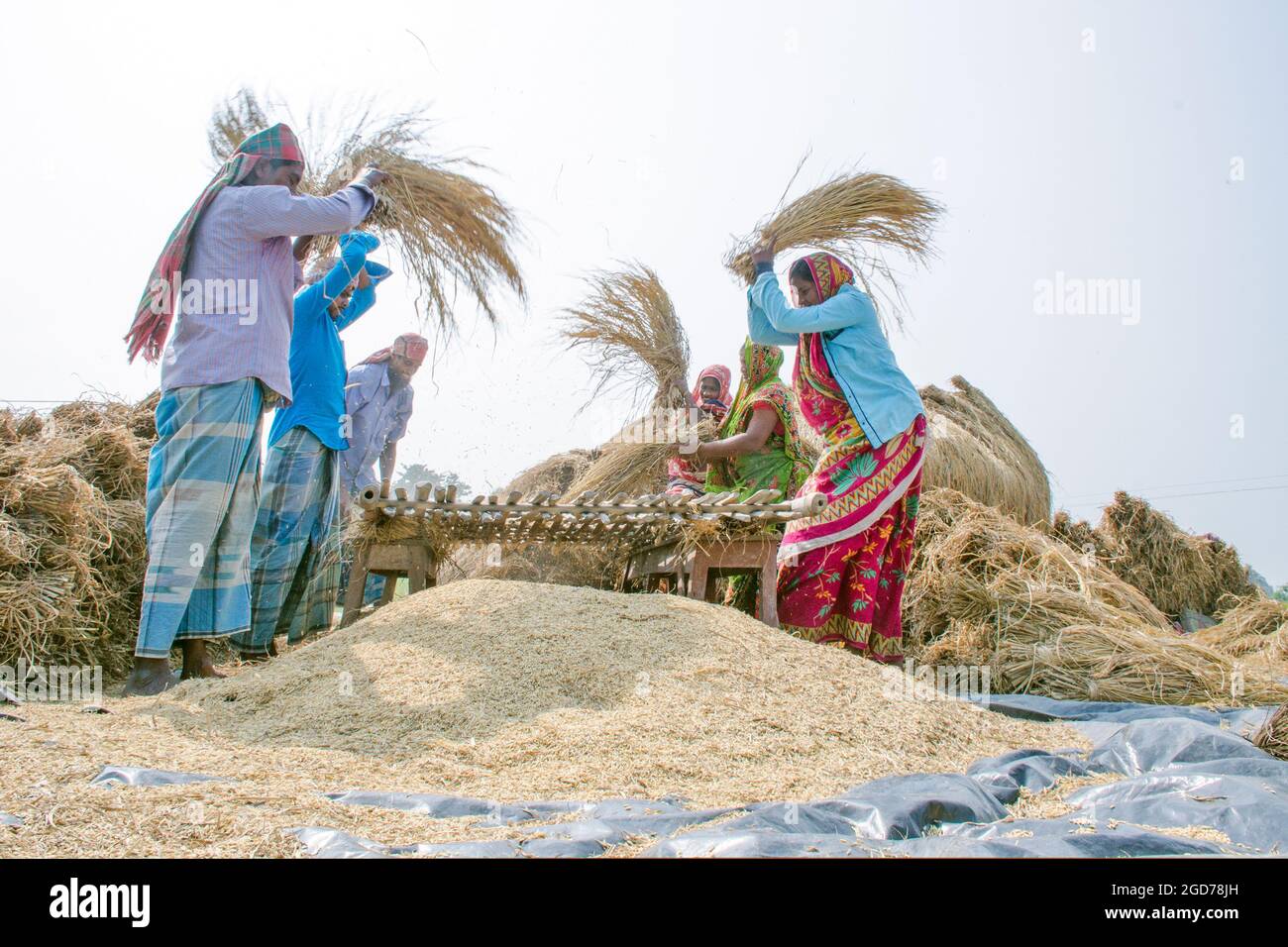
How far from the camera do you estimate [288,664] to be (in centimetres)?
295

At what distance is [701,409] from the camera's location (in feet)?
16.7

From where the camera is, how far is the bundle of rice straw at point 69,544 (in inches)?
130

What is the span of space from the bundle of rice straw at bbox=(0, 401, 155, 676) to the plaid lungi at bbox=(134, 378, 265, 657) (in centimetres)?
57

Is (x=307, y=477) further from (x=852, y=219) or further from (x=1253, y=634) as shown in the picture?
(x=1253, y=634)

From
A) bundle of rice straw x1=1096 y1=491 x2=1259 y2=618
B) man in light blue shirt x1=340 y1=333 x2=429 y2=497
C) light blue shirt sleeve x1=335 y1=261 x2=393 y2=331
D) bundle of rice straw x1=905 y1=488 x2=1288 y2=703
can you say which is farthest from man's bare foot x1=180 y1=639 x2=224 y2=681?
bundle of rice straw x1=1096 y1=491 x2=1259 y2=618

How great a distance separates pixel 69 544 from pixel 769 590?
8.99 feet

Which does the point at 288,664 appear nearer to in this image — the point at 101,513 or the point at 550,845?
the point at 101,513

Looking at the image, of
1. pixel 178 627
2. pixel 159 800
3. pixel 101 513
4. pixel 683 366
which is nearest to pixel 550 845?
pixel 159 800

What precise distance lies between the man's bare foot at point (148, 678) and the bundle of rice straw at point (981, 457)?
4.55m

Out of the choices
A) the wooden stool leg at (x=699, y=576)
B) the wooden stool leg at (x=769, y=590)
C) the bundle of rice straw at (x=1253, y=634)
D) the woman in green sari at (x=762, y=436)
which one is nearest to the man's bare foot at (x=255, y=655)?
the wooden stool leg at (x=699, y=576)

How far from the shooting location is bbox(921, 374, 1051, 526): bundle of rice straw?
6375mm

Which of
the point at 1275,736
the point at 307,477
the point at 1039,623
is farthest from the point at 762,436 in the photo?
the point at 1275,736

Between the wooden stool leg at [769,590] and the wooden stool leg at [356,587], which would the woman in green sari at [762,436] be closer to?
the wooden stool leg at [769,590]

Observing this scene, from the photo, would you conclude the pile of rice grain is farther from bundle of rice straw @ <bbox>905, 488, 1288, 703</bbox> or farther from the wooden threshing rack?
bundle of rice straw @ <bbox>905, 488, 1288, 703</bbox>
